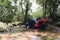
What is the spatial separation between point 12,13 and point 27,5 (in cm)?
170

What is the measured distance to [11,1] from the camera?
63.7 feet

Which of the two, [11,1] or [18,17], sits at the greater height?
[11,1]

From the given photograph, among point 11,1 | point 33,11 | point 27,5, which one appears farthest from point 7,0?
point 33,11

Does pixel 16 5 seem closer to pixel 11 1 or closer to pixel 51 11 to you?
pixel 11 1

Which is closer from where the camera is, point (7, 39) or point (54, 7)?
point (7, 39)

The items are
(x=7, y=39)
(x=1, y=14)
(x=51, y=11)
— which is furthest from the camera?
(x=51, y=11)

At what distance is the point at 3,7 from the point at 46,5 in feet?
13.6

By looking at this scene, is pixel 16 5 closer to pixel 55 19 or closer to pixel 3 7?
pixel 3 7

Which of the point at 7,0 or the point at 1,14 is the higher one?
the point at 7,0

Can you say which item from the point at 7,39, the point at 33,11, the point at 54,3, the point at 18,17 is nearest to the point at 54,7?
the point at 54,3

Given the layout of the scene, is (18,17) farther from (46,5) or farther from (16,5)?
(46,5)

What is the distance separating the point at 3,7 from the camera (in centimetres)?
1873

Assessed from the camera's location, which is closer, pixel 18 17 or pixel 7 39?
pixel 7 39

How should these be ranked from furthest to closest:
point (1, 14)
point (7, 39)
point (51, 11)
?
point (51, 11) → point (1, 14) → point (7, 39)
